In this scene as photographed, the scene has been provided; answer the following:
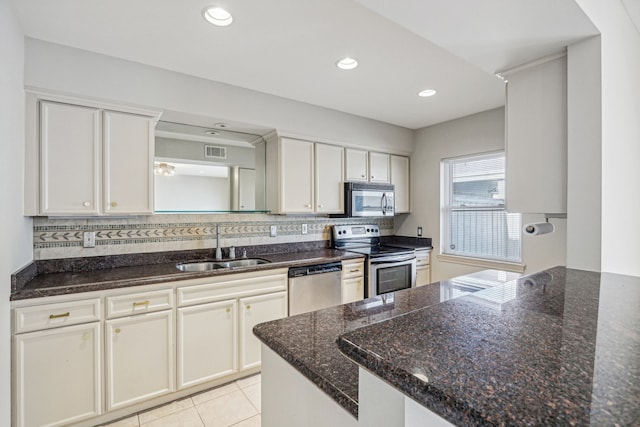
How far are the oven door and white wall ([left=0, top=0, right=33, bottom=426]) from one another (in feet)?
9.01

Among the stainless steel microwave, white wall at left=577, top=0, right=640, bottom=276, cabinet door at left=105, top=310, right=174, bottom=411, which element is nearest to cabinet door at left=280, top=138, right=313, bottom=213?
the stainless steel microwave

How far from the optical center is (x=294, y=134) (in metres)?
3.21

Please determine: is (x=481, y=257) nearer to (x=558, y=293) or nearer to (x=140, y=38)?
(x=558, y=293)

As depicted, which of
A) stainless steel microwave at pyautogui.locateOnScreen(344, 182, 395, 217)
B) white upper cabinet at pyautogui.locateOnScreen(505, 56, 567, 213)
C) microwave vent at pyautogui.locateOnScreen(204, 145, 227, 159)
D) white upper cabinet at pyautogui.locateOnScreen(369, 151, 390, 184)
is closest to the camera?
white upper cabinet at pyautogui.locateOnScreen(505, 56, 567, 213)

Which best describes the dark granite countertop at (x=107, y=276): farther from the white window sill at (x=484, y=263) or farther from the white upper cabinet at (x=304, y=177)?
the white window sill at (x=484, y=263)

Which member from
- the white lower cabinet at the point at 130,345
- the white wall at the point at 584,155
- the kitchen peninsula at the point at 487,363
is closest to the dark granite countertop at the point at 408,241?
the white lower cabinet at the point at 130,345

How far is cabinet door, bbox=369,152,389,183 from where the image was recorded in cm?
390

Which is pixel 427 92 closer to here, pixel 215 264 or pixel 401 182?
pixel 401 182

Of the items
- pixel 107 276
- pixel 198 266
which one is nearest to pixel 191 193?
pixel 198 266

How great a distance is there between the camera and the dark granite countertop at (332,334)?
2.85 feet

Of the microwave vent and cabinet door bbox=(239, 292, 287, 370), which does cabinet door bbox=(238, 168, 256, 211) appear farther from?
cabinet door bbox=(239, 292, 287, 370)

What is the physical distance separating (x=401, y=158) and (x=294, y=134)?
1.72 m

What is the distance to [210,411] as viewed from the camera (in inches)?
86.6

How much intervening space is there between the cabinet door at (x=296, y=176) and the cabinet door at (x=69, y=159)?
154 centimetres
